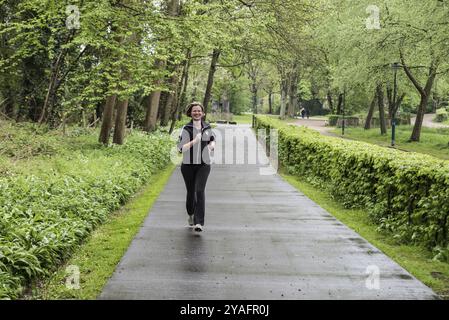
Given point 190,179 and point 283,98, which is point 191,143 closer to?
point 190,179

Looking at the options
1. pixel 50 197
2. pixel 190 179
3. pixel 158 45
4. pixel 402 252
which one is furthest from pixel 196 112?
pixel 158 45

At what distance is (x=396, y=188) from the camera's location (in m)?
8.83

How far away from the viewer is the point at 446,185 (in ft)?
23.4

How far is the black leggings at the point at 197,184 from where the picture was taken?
8031mm

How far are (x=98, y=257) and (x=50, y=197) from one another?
87.2 inches

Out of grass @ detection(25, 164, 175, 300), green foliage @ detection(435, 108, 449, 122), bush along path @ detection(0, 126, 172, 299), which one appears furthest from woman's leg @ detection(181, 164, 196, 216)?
green foliage @ detection(435, 108, 449, 122)

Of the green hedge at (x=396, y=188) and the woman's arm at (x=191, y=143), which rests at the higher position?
the woman's arm at (x=191, y=143)

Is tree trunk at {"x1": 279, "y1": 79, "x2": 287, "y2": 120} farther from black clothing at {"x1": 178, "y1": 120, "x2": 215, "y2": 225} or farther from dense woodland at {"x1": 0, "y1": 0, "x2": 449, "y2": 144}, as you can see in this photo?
black clothing at {"x1": 178, "y1": 120, "x2": 215, "y2": 225}

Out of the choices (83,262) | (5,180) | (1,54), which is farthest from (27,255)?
(1,54)

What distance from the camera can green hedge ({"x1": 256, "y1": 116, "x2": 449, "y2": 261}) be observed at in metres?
7.28

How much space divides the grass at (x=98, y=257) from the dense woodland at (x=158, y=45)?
6857mm

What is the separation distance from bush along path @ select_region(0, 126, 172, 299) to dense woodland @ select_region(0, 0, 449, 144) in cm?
288

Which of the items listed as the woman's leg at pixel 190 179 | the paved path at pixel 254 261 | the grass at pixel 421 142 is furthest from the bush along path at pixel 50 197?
the grass at pixel 421 142

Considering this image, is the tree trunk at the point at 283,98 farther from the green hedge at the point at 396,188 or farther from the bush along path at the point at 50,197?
the green hedge at the point at 396,188
